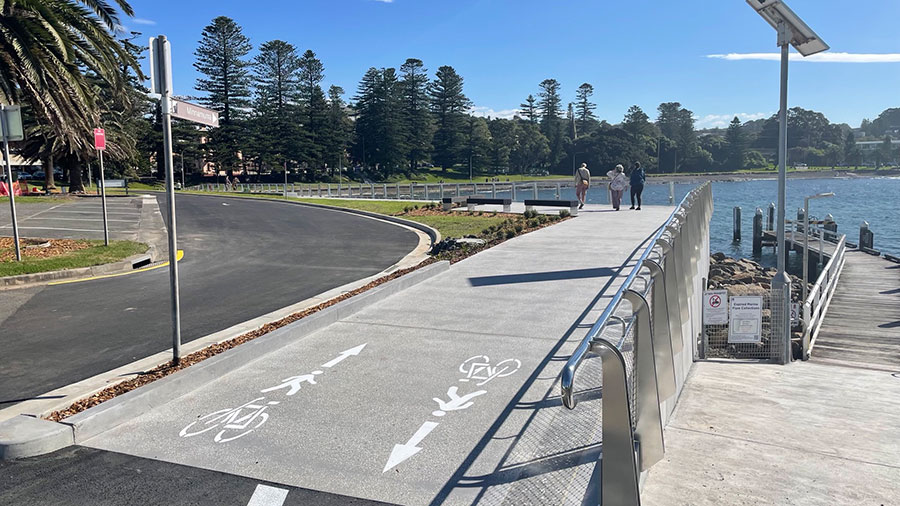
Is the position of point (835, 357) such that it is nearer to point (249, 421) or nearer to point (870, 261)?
point (249, 421)

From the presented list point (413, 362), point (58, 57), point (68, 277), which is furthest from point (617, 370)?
point (58, 57)

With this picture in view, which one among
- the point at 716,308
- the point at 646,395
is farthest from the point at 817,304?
the point at 646,395

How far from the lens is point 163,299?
1059 cm

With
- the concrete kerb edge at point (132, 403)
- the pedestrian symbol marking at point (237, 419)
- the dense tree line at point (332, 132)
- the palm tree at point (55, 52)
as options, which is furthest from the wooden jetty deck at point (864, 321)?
the dense tree line at point (332, 132)

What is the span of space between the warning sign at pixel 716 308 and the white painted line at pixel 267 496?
6.80 m

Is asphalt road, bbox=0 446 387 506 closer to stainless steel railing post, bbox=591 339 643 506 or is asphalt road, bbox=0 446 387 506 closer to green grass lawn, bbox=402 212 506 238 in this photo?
stainless steel railing post, bbox=591 339 643 506

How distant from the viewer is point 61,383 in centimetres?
650

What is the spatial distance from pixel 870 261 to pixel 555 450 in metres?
27.1

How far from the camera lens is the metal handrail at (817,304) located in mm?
12508

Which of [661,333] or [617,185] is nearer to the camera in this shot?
[661,333]

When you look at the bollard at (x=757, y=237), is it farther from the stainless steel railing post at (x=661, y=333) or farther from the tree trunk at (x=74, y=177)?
the tree trunk at (x=74, y=177)

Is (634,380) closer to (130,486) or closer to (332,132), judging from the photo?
(130,486)

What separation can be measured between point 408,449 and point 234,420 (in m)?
1.59

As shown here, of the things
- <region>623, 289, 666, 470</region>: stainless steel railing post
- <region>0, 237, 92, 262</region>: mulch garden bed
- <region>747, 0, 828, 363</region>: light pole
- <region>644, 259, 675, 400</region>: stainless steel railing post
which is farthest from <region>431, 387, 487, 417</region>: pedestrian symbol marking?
<region>0, 237, 92, 262</region>: mulch garden bed
